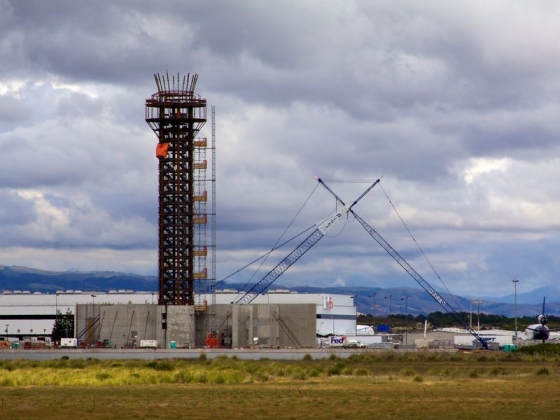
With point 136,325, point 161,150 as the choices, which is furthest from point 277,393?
point 136,325

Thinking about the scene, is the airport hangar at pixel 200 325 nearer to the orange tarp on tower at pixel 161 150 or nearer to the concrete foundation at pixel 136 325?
the concrete foundation at pixel 136 325

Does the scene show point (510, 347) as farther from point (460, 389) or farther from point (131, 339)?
point (460, 389)

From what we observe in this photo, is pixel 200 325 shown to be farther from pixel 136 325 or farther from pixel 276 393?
pixel 276 393

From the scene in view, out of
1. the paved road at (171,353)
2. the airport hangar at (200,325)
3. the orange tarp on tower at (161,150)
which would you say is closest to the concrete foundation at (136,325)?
the airport hangar at (200,325)

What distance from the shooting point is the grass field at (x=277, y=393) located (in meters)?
A: 63.2

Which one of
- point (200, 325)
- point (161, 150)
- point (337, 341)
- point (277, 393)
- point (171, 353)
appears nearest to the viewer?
point (277, 393)

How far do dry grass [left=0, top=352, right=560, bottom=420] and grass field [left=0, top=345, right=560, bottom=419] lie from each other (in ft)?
0.21

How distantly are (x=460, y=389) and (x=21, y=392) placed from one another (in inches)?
1281

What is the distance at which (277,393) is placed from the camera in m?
77.8

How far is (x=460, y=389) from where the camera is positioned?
275ft

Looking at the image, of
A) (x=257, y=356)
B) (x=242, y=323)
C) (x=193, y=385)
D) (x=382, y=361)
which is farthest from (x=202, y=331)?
(x=193, y=385)

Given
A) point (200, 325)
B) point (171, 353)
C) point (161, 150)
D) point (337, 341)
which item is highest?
point (161, 150)

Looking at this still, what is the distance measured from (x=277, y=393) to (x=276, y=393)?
2.8 inches

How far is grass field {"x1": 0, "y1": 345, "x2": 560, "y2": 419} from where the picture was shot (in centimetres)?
6316
